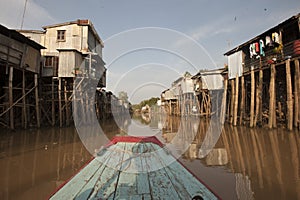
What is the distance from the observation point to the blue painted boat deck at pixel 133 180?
8.39ft

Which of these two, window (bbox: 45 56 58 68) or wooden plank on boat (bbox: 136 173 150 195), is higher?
window (bbox: 45 56 58 68)

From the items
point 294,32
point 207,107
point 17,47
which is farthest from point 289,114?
point 17,47

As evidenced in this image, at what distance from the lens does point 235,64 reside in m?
17.2

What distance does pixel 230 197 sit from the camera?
11.5ft

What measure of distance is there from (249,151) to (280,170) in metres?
2.00

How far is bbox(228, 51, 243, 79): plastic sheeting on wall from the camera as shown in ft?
54.2

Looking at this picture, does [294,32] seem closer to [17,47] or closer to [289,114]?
[289,114]

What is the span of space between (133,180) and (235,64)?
17236 millimetres

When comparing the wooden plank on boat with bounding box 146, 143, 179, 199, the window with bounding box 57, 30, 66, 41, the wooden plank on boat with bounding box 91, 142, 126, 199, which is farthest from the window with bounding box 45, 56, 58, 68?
the wooden plank on boat with bounding box 146, 143, 179, 199

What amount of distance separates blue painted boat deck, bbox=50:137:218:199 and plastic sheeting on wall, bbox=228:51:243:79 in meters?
15.1

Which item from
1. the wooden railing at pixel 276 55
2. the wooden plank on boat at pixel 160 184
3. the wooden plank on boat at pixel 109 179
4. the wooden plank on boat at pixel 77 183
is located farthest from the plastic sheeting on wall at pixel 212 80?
the wooden plank on boat at pixel 77 183

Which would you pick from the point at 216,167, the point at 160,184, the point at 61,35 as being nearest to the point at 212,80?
the point at 61,35

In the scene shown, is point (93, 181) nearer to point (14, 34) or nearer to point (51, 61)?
point (14, 34)

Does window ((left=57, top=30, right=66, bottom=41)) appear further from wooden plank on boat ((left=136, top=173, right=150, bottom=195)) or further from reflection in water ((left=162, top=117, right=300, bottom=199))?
wooden plank on boat ((left=136, top=173, right=150, bottom=195))
